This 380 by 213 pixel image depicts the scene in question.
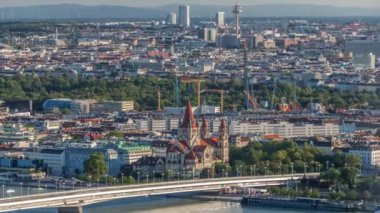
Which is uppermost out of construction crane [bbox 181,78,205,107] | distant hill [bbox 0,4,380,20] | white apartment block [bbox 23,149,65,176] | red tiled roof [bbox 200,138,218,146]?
red tiled roof [bbox 200,138,218,146]

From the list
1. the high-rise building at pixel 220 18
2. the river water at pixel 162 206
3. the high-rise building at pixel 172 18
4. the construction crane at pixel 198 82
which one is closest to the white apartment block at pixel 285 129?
the construction crane at pixel 198 82

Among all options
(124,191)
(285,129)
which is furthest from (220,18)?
(124,191)

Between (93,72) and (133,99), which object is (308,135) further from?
(93,72)

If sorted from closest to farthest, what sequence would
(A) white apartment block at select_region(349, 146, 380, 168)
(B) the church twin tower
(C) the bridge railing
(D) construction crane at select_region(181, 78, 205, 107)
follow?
(C) the bridge railing
(A) white apartment block at select_region(349, 146, 380, 168)
(B) the church twin tower
(D) construction crane at select_region(181, 78, 205, 107)

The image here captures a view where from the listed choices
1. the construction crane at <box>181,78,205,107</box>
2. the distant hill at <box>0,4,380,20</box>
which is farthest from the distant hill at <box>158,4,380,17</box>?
the construction crane at <box>181,78,205,107</box>

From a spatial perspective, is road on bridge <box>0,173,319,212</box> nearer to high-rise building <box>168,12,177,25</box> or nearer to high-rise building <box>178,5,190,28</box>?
high-rise building <box>178,5,190,28</box>

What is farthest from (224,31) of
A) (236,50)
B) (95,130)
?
(95,130)
